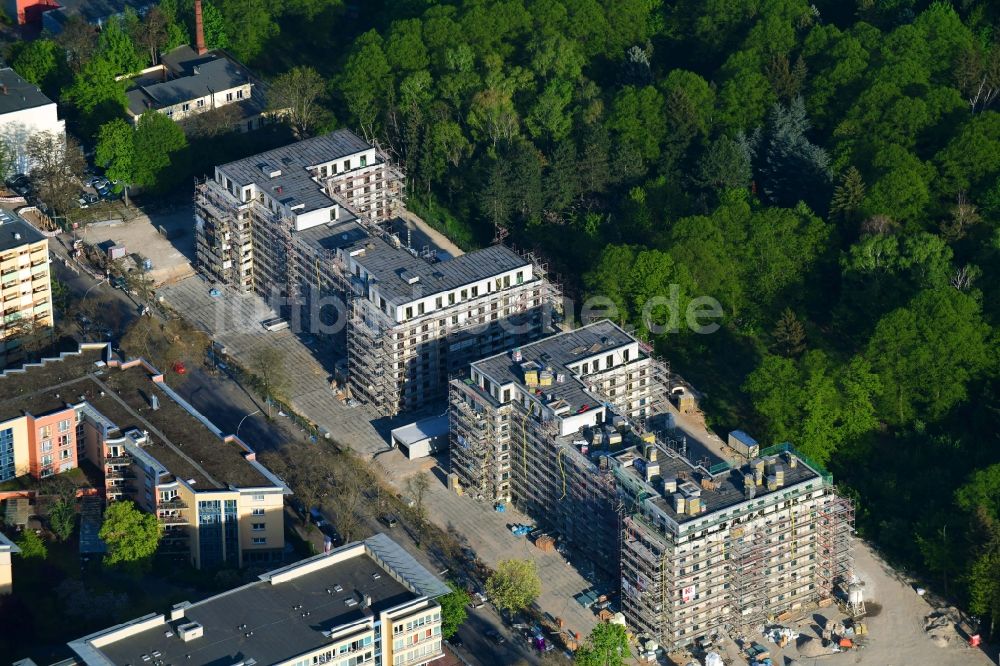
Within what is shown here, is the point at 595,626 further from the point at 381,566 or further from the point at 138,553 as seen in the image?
the point at 138,553

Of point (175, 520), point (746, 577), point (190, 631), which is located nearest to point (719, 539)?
Result: point (746, 577)

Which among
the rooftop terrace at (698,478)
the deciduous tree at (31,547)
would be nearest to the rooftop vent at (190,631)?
the deciduous tree at (31,547)

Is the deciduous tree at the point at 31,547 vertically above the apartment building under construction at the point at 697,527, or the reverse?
the apartment building under construction at the point at 697,527

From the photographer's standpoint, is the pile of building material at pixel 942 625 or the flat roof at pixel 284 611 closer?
the flat roof at pixel 284 611

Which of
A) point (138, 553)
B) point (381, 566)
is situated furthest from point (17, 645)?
point (381, 566)

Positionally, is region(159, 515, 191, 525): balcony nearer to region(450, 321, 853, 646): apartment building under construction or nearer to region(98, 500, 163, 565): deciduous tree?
region(98, 500, 163, 565): deciduous tree

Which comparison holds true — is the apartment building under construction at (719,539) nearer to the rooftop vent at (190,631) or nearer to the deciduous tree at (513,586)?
the deciduous tree at (513,586)
